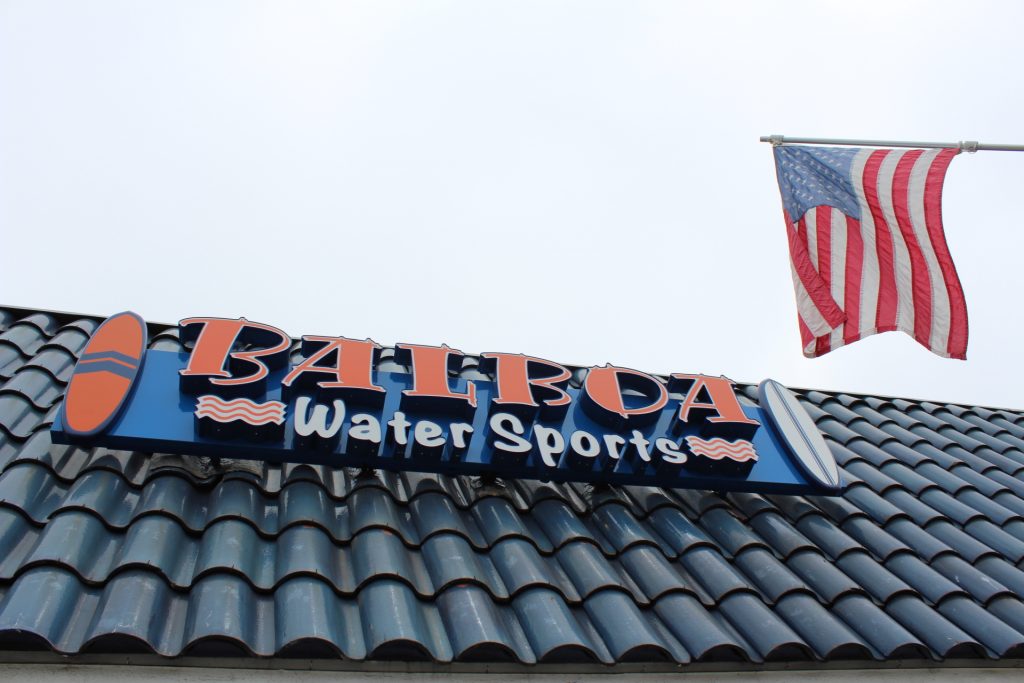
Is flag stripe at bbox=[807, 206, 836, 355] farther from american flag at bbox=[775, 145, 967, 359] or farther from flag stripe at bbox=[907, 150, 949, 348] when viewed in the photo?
flag stripe at bbox=[907, 150, 949, 348]

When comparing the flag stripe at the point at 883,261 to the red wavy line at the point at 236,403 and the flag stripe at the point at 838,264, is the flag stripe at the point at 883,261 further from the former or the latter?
the red wavy line at the point at 236,403

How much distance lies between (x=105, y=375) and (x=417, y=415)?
252 centimetres

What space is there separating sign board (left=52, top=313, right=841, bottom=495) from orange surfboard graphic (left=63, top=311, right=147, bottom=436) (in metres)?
0.01

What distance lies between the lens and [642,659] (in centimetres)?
543

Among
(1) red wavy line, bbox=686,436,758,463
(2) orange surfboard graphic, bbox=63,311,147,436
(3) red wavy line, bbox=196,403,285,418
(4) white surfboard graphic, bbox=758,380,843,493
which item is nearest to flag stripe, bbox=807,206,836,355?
(4) white surfboard graphic, bbox=758,380,843,493

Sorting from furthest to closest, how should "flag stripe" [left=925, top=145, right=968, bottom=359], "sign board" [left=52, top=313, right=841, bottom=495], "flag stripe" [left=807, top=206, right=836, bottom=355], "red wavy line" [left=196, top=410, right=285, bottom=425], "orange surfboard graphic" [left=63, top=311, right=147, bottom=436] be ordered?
"flag stripe" [left=807, top=206, right=836, bottom=355] < "flag stripe" [left=925, top=145, right=968, bottom=359] < "sign board" [left=52, top=313, right=841, bottom=495] < "red wavy line" [left=196, top=410, right=285, bottom=425] < "orange surfboard graphic" [left=63, top=311, right=147, bottom=436]

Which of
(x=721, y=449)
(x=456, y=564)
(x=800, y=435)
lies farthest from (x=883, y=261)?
(x=456, y=564)

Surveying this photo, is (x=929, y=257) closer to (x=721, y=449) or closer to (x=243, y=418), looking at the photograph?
(x=721, y=449)

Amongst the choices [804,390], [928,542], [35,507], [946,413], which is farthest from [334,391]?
[946,413]

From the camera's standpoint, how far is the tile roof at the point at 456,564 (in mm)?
4945

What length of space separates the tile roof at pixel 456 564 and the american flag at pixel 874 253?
Result: 1.68 metres

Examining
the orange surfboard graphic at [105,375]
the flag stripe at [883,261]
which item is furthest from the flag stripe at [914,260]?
the orange surfboard graphic at [105,375]

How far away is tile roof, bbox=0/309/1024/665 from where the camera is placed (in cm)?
495

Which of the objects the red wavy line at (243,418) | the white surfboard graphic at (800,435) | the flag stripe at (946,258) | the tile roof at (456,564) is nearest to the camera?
the tile roof at (456,564)
